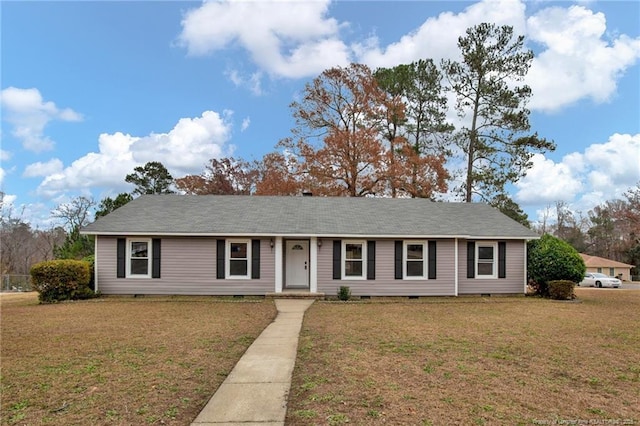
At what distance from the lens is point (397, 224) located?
16922mm

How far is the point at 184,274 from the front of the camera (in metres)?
16.0

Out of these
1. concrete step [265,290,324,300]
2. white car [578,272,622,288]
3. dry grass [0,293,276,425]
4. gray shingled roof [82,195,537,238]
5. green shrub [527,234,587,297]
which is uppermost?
gray shingled roof [82,195,537,238]

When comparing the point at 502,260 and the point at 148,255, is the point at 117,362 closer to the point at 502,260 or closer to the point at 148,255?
the point at 148,255

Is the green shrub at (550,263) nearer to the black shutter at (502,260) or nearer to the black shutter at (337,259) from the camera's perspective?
the black shutter at (502,260)

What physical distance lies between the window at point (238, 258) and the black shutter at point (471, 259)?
8.71 m

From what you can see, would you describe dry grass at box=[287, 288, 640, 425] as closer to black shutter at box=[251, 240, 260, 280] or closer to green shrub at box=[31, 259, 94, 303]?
black shutter at box=[251, 240, 260, 280]

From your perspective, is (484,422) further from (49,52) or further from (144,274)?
(49,52)

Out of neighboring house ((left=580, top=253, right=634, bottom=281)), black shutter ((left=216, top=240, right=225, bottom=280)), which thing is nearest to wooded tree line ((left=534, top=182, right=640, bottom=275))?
neighboring house ((left=580, top=253, right=634, bottom=281))

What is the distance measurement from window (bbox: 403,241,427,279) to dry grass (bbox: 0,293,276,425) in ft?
22.5

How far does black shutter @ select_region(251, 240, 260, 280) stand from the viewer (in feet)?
52.4

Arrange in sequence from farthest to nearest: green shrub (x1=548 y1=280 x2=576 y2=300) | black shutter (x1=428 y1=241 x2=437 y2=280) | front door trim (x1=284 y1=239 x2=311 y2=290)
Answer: front door trim (x1=284 y1=239 x2=311 y2=290), black shutter (x1=428 y1=241 x2=437 y2=280), green shrub (x1=548 y1=280 x2=576 y2=300)

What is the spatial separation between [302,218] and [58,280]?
900 cm

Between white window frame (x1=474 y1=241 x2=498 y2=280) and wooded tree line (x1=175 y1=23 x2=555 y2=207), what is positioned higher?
wooded tree line (x1=175 y1=23 x2=555 y2=207)

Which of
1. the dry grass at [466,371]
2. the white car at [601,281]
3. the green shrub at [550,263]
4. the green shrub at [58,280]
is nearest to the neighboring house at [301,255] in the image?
the green shrub at [550,263]
